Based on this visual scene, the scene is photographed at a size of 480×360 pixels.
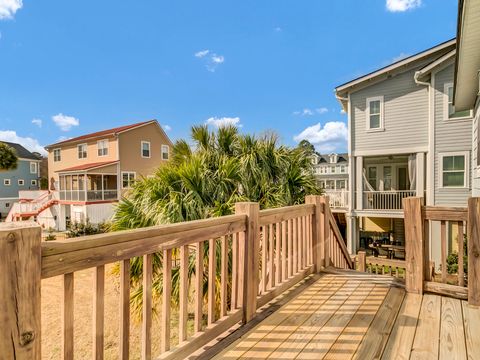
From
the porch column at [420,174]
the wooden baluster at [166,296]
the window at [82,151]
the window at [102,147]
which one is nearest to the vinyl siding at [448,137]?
the porch column at [420,174]

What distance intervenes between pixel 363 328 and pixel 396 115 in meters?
10.7

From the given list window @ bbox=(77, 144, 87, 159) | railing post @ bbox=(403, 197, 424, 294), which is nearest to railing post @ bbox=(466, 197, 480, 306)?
railing post @ bbox=(403, 197, 424, 294)

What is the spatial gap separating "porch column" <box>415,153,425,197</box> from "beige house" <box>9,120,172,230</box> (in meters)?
15.5

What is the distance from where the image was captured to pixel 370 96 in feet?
37.6

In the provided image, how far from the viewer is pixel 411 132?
10805 millimetres

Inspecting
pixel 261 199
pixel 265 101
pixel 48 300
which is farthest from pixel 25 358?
pixel 265 101

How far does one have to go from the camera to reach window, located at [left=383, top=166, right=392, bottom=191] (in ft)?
44.4

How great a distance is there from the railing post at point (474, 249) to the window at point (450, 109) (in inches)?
362

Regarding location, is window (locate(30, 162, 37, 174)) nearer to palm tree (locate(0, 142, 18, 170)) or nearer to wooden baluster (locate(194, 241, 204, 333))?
palm tree (locate(0, 142, 18, 170))

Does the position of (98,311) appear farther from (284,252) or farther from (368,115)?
(368,115)

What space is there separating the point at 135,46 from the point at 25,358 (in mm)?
26208

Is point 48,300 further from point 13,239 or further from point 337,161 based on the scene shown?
point 337,161

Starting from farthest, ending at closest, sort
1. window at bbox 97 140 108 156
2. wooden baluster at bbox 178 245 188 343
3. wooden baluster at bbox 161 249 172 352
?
1. window at bbox 97 140 108 156
2. wooden baluster at bbox 178 245 188 343
3. wooden baluster at bbox 161 249 172 352

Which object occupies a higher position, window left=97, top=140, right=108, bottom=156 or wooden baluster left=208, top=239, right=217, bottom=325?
window left=97, top=140, right=108, bottom=156
